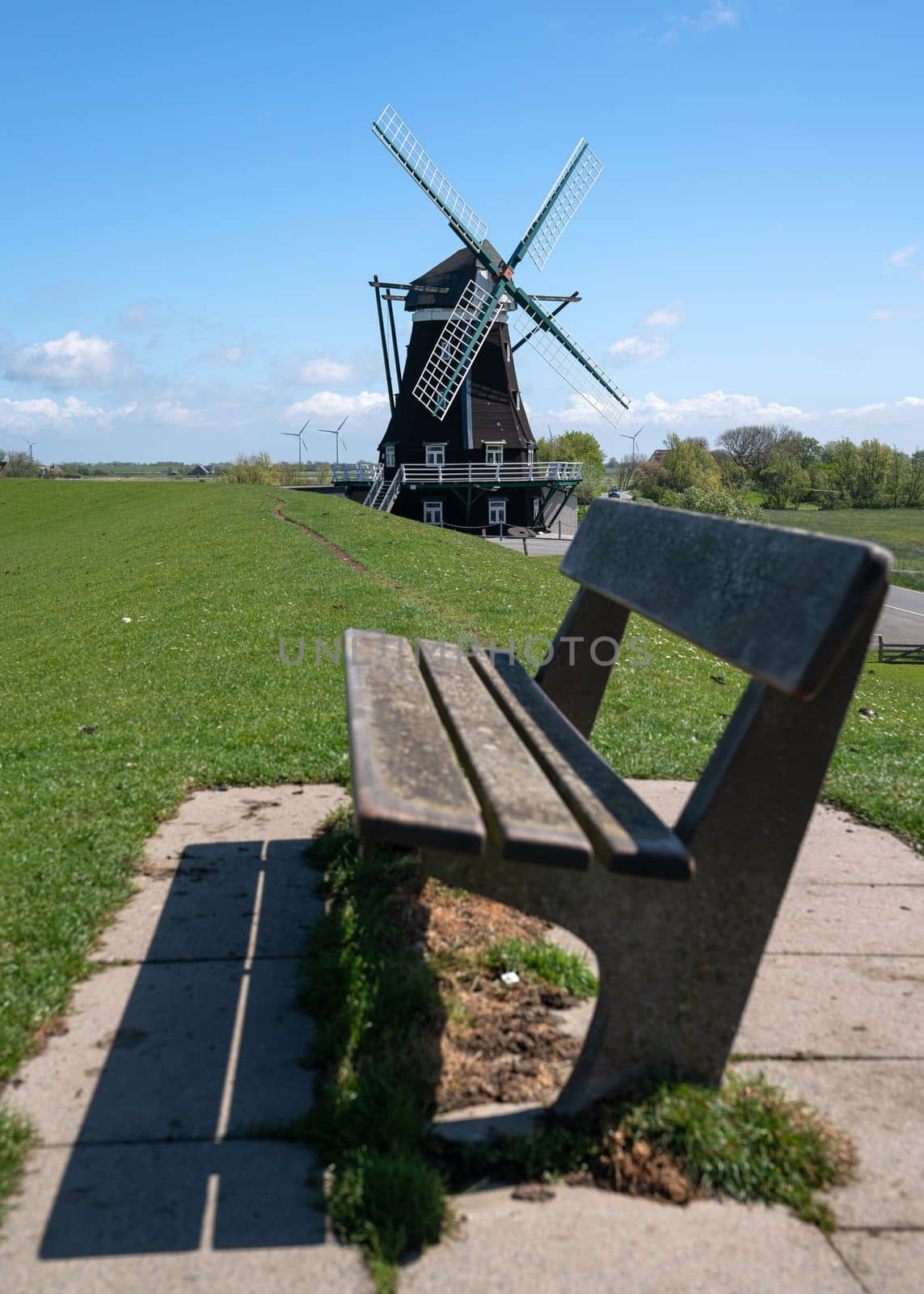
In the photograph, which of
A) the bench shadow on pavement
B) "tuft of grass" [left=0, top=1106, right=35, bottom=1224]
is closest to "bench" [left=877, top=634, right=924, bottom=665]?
the bench shadow on pavement

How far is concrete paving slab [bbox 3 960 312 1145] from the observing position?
8.11ft

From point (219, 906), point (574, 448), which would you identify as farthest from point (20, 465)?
point (219, 906)

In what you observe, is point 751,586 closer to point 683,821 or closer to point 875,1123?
point 683,821

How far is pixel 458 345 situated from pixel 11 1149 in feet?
130

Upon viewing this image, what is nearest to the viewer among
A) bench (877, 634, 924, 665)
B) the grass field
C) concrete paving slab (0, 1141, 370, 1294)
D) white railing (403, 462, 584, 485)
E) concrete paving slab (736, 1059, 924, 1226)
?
concrete paving slab (0, 1141, 370, 1294)

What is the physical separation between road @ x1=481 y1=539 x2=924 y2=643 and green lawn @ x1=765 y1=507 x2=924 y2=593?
1.70 metres

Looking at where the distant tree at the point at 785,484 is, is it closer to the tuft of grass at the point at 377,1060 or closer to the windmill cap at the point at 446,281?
the windmill cap at the point at 446,281

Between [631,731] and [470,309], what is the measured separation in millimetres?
36105

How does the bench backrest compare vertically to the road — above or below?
above

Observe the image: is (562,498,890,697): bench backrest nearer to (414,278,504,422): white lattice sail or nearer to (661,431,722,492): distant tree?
(414,278,504,422): white lattice sail

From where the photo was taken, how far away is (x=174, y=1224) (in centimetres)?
211

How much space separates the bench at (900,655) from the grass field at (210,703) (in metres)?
15.1

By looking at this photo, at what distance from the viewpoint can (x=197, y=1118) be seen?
247cm

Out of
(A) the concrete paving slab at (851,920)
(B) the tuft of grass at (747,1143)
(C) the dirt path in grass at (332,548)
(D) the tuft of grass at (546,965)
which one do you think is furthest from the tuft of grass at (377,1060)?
(C) the dirt path in grass at (332,548)
